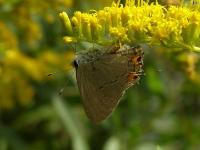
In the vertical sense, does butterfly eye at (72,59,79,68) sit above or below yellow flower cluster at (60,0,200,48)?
below

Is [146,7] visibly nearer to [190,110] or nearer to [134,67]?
[134,67]

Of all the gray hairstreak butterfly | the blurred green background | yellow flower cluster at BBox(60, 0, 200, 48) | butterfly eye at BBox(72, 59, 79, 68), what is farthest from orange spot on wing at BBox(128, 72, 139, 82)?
the blurred green background

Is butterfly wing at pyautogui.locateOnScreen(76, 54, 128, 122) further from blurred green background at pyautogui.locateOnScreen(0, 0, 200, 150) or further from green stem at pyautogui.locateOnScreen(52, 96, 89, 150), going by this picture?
green stem at pyautogui.locateOnScreen(52, 96, 89, 150)

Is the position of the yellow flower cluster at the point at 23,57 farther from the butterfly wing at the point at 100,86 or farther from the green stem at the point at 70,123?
A: the butterfly wing at the point at 100,86

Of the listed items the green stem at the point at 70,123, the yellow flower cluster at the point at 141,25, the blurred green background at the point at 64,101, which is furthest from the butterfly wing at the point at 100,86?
the green stem at the point at 70,123

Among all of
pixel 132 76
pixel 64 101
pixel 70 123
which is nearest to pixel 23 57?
pixel 64 101

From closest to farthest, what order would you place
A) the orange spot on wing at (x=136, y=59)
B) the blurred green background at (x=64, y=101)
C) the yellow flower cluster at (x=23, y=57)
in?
1. the orange spot on wing at (x=136, y=59)
2. the yellow flower cluster at (x=23, y=57)
3. the blurred green background at (x=64, y=101)

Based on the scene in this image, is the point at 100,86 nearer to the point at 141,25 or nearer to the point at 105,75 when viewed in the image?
the point at 105,75
